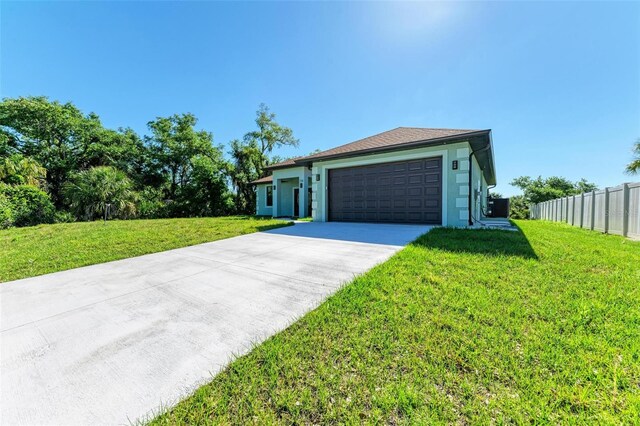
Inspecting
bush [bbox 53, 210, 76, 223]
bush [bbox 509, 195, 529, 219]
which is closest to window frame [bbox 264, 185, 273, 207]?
bush [bbox 53, 210, 76, 223]

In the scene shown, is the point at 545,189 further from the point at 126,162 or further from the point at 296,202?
the point at 126,162

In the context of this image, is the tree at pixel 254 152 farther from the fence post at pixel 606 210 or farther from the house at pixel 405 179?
the fence post at pixel 606 210

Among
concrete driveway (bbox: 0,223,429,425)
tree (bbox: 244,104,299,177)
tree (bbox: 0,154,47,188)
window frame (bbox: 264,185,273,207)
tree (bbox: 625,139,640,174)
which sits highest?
tree (bbox: 244,104,299,177)

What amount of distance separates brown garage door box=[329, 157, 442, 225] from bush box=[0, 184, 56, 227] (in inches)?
562

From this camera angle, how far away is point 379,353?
1.91m

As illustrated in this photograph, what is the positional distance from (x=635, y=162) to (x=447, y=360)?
20.6 meters

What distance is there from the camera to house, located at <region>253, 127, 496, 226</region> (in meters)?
7.89

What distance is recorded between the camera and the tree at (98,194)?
44.5ft

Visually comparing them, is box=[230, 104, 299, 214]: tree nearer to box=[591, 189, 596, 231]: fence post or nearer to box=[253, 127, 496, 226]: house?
box=[253, 127, 496, 226]: house

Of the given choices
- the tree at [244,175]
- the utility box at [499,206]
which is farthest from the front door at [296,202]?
the utility box at [499,206]

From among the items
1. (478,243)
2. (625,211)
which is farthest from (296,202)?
(625,211)

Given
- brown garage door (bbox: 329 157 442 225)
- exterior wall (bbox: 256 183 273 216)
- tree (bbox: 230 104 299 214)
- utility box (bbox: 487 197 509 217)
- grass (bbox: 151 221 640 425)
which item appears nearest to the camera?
grass (bbox: 151 221 640 425)

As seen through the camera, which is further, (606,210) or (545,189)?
(545,189)

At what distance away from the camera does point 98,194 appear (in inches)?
543
